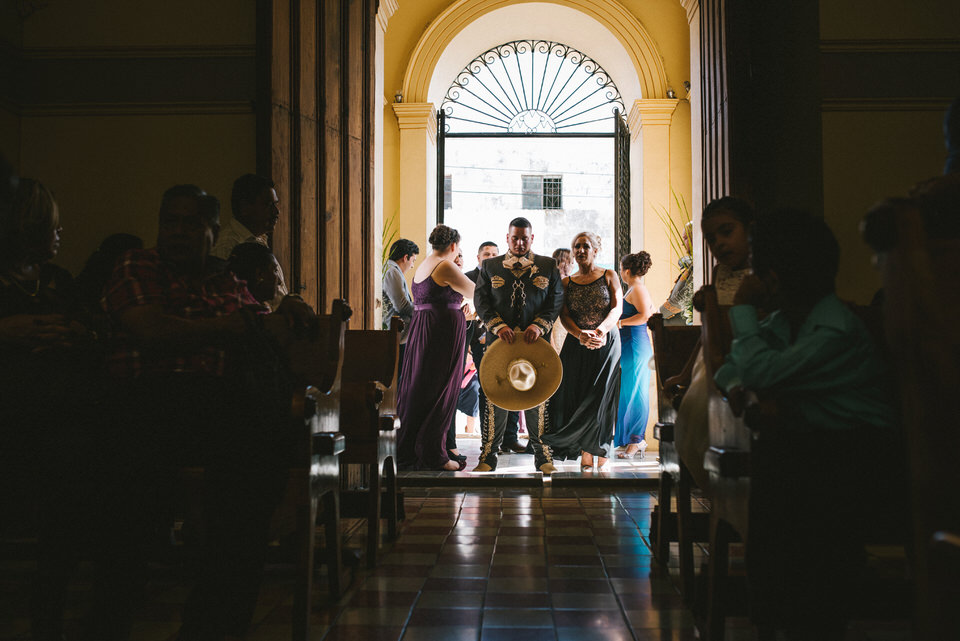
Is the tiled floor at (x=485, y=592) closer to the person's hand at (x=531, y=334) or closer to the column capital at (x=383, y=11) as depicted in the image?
the person's hand at (x=531, y=334)

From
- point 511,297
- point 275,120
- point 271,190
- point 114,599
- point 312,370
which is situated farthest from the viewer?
point 511,297

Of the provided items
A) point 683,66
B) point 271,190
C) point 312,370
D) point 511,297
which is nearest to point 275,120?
point 271,190

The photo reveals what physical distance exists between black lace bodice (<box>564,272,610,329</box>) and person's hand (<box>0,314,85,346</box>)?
413 centimetres

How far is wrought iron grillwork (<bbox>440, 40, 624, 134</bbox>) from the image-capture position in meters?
9.88

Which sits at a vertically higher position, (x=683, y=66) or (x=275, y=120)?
(x=683, y=66)

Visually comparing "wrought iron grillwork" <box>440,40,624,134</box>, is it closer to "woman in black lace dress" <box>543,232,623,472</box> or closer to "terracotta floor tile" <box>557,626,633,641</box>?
"woman in black lace dress" <box>543,232,623,472</box>

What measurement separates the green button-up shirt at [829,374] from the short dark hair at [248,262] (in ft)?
6.02

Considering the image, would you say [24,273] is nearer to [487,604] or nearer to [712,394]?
[487,604]

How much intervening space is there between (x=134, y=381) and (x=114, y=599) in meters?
0.57

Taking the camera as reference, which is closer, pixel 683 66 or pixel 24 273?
pixel 24 273

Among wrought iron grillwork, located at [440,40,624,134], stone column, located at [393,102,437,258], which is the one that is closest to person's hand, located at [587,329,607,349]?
stone column, located at [393,102,437,258]

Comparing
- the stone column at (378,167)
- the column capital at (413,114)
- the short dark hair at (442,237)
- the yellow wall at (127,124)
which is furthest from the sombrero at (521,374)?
A: the column capital at (413,114)

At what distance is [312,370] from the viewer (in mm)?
2797

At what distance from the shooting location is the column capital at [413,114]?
8.89m
